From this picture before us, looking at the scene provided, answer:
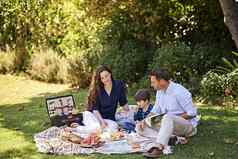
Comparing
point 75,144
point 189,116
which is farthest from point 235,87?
point 75,144

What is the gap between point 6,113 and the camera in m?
11.2

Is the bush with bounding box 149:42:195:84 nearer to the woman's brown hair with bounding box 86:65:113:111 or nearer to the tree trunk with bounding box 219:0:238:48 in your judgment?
the tree trunk with bounding box 219:0:238:48

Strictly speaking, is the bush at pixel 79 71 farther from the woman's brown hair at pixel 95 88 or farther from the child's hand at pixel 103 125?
the child's hand at pixel 103 125

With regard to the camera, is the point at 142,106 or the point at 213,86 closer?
the point at 142,106

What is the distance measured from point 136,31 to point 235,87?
4109 mm

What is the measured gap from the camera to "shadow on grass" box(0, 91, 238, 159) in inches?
289

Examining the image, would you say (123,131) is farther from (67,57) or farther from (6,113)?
(67,57)

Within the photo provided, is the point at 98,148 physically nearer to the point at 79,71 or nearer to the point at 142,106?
the point at 142,106

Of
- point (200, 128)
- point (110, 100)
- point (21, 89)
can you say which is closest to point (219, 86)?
point (200, 128)

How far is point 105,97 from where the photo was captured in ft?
28.1

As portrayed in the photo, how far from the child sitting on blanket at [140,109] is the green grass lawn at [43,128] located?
2.93 feet

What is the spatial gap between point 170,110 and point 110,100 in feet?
3.60

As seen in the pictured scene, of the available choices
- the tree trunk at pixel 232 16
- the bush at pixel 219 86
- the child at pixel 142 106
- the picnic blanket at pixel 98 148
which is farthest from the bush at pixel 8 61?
the picnic blanket at pixel 98 148

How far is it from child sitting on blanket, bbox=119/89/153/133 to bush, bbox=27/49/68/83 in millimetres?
7211
